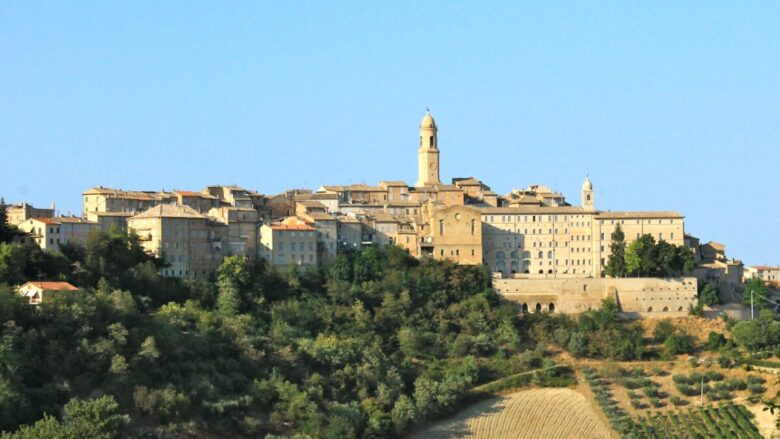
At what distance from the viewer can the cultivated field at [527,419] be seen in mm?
55969

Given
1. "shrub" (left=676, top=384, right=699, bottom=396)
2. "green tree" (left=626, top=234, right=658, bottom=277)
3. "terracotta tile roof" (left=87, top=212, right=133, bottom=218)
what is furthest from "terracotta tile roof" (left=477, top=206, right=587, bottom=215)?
"terracotta tile roof" (left=87, top=212, right=133, bottom=218)

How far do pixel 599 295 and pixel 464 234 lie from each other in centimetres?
616

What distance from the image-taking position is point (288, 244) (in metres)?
64.6

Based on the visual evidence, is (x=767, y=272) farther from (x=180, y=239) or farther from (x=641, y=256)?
(x=180, y=239)

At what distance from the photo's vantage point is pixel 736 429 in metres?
54.8

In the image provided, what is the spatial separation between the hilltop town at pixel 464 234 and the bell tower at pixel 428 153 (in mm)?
3326

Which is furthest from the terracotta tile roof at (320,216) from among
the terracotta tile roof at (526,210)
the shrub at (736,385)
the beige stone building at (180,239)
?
the shrub at (736,385)

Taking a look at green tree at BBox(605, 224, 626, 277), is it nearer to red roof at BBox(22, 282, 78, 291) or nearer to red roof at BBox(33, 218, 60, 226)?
red roof at BBox(33, 218, 60, 226)

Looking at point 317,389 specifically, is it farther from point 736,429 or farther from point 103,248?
point 736,429

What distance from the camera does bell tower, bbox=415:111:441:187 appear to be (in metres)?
76.1

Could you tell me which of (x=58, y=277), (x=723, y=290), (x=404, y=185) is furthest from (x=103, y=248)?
(x=723, y=290)

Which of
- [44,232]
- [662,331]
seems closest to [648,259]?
[662,331]

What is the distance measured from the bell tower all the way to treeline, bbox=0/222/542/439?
10.1m

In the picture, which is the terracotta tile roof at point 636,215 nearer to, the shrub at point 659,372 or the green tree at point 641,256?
the green tree at point 641,256
